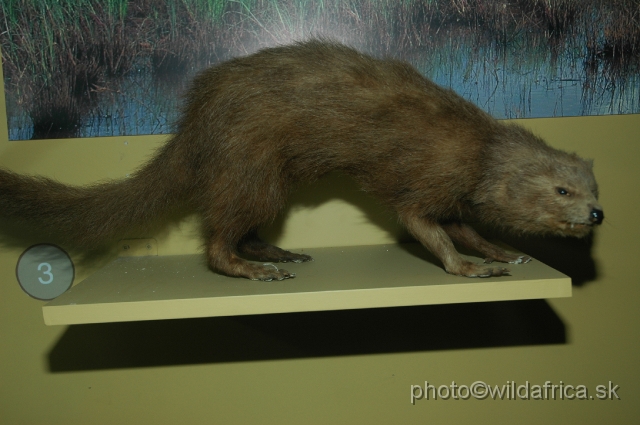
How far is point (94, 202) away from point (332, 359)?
93cm

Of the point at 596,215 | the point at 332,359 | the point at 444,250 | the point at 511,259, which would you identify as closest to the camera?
the point at 596,215

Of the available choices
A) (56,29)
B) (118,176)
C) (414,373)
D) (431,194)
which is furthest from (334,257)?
(56,29)

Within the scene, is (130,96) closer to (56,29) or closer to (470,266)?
(56,29)

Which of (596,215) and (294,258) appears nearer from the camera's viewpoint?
(596,215)

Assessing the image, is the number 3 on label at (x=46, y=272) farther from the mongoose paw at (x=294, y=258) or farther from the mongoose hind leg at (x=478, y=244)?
the mongoose hind leg at (x=478, y=244)

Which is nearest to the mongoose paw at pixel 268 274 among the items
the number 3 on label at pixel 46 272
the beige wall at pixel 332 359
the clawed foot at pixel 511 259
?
the beige wall at pixel 332 359

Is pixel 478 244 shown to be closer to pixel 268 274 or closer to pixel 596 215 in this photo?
pixel 596 215

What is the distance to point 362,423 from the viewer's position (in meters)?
1.89

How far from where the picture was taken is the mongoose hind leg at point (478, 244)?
5.32ft

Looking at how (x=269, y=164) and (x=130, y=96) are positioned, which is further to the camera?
(x=130, y=96)

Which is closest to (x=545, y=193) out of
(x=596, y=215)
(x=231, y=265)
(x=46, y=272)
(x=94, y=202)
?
(x=596, y=215)

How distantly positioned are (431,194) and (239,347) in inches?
33.9

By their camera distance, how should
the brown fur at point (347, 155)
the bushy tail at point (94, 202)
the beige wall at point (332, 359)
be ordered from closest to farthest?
the brown fur at point (347, 155), the bushy tail at point (94, 202), the beige wall at point (332, 359)

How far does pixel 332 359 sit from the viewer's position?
6.16ft
